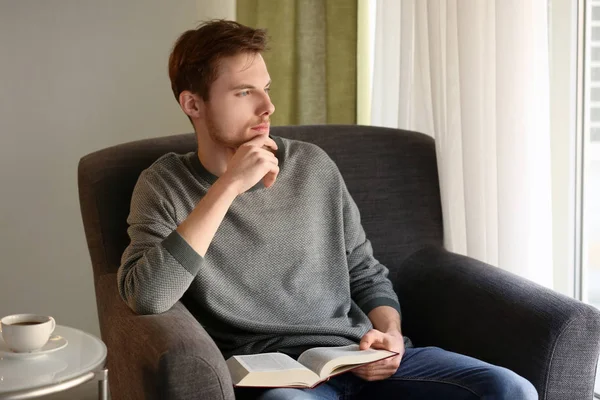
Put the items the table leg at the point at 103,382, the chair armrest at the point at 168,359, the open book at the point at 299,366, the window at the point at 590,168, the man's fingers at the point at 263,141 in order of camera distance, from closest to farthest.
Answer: the chair armrest at the point at 168,359, the open book at the point at 299,366, the table leg at the point at 103,382, the man's fingers at the point at 263,141, the window at the point at 590,168

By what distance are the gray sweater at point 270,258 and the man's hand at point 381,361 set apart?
0.12 meters

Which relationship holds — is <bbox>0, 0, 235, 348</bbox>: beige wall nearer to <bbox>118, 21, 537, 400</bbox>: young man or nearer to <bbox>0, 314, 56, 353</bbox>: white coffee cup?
<bbox>118, 21, 537, 400</bbox>: young man

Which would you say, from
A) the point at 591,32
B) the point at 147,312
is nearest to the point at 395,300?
the point at 147,312

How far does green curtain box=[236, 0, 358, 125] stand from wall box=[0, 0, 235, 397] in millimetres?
229

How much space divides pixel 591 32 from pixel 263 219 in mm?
1160

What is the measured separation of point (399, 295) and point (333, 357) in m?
0.59

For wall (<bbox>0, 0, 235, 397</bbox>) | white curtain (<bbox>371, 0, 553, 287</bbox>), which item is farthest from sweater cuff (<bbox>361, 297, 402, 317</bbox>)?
wall (<bbox>0, 0, 235, 397</bbox>)

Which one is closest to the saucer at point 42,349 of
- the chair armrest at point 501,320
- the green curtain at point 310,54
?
the chair armrest at point 501,320

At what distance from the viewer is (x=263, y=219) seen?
1.91 m

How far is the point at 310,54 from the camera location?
3014mm

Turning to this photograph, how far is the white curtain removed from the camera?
2.20 meters

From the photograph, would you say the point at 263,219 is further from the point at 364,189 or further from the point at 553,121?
the point at 553,121

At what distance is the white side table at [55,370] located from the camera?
149 centimetres

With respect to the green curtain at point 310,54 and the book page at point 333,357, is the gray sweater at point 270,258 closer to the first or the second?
the book page at point 333,357
